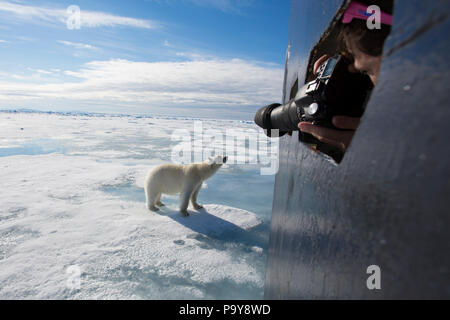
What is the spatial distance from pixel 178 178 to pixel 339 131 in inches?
113

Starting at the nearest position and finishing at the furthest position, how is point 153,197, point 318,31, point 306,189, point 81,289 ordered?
point 306,189, point 318,31, point 81,289, point 153,197

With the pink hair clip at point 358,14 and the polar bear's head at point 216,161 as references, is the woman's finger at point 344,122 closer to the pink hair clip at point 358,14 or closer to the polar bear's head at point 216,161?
the pink hair clip at point 358,14

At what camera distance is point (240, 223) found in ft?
10.1

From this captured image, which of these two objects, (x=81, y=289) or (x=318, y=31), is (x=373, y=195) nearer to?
(x=318, y=31)

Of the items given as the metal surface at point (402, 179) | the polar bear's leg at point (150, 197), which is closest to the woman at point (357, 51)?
the metal surface at point (402, 179)

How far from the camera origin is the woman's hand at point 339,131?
599 mm

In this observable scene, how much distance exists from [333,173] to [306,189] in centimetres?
24

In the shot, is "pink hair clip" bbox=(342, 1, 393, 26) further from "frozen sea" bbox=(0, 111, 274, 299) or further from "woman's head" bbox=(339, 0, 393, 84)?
"frozen sea" bbox=(0, 111, 274, 299)

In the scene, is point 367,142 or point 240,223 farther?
point 240,223

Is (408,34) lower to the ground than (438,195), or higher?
higher

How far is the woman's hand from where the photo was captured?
1.97ft

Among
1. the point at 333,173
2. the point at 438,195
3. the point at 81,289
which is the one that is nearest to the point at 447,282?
the point at 438,195

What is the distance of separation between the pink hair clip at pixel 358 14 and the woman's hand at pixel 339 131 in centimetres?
22

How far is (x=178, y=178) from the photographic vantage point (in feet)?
10.9
